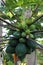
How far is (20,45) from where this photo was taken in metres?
0.88

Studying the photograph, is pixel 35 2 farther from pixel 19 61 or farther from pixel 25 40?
pixel 19 61

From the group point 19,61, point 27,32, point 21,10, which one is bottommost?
point 19,61

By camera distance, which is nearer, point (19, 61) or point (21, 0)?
point (21, 0)

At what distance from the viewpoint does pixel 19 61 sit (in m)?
0.97

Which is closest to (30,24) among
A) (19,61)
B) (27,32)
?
(27,32)

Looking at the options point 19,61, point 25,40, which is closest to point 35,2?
point 25,40

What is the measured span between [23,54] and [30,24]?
0.13 m

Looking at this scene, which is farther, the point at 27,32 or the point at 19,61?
the point at 19,61

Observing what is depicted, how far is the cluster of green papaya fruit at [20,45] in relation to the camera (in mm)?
875

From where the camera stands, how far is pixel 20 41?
88 cm

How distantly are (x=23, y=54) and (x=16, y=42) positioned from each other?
2.5 inches

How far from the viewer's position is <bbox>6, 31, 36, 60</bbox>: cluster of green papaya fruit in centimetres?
88

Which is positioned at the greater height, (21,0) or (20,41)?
(21,0)

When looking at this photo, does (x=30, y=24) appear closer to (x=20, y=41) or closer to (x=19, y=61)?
(x=20, y=41)
